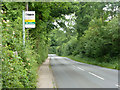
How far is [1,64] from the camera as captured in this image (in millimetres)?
4844

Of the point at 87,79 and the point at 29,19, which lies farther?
the point at 87,79

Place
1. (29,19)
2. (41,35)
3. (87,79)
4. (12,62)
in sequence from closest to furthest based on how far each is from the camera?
(12,62) → (29,19) → (87,79) → (41,35)

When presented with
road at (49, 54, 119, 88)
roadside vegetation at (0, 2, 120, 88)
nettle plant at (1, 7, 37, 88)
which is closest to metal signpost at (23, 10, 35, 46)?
roadside vegetation at (0, 2, 120, 88)

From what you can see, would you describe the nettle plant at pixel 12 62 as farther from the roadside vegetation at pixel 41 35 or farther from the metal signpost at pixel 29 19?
the metal signpost at pixel 29 19

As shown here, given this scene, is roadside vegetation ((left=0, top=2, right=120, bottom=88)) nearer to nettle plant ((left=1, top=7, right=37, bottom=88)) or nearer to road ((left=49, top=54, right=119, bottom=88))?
nettle plant ((left=1, top=7, right=37, bottom=88))

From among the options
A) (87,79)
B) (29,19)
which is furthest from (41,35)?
(29,19)

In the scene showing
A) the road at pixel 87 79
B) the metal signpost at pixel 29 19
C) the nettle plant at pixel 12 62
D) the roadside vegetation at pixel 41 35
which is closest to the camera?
the nettle plant at pixel 12 62

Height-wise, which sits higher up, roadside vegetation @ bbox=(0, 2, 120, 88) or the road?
roadside vegetation @ bbox=(0, 2, 120, 88)

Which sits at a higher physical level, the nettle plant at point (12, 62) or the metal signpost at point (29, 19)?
the metal signpost at point (29, 19)

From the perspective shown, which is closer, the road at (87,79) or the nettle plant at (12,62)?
the nettle plant at (12,62)

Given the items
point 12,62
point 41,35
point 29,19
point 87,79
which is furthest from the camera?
point 41,35

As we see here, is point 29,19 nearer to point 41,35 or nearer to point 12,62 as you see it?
point 12,62

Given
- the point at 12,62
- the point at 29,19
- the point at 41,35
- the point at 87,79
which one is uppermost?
the point at 29,19

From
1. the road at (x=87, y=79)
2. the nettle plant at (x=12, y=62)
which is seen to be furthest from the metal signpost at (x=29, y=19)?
the road at (x=87, y=79)
